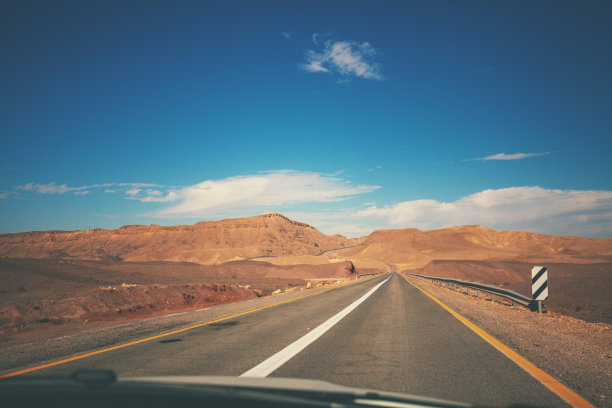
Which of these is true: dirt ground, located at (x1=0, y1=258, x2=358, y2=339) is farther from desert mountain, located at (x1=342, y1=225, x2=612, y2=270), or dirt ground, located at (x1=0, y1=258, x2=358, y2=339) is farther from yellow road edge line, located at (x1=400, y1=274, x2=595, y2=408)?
desert mountain, located at (x1=342, y1=225, x2=612, y2=270)

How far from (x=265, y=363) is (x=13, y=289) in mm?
29279

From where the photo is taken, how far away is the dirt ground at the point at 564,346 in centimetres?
434

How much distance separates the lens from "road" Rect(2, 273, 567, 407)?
4227 mm

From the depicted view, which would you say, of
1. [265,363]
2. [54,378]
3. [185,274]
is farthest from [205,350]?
[185,274]

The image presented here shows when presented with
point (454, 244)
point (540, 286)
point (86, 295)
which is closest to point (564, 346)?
point (540, 286)

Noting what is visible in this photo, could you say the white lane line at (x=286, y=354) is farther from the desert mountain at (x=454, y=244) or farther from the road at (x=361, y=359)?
the desert mountain at (x=454, y=244)

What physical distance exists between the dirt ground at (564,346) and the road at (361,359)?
0.48 metres

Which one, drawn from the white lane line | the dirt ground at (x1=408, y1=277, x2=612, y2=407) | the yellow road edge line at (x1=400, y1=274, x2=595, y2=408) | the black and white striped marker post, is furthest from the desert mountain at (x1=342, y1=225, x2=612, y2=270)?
the yellow road edge line at (x1=400, y1=274, x2=595, y2=408)

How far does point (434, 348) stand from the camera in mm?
6414

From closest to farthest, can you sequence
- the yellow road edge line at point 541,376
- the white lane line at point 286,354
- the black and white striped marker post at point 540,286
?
the yellow road edge line at point 541,376, the white lane line at point 286,354, the black and white striped marker post at point 540,286

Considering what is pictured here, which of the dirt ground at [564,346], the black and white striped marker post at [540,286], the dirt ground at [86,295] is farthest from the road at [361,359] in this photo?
the dirt ground at [86,295]

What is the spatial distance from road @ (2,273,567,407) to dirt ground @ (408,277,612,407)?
0.48 meters

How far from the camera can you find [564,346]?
6.43 metres

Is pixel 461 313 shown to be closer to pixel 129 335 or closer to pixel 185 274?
pixel 129 335
